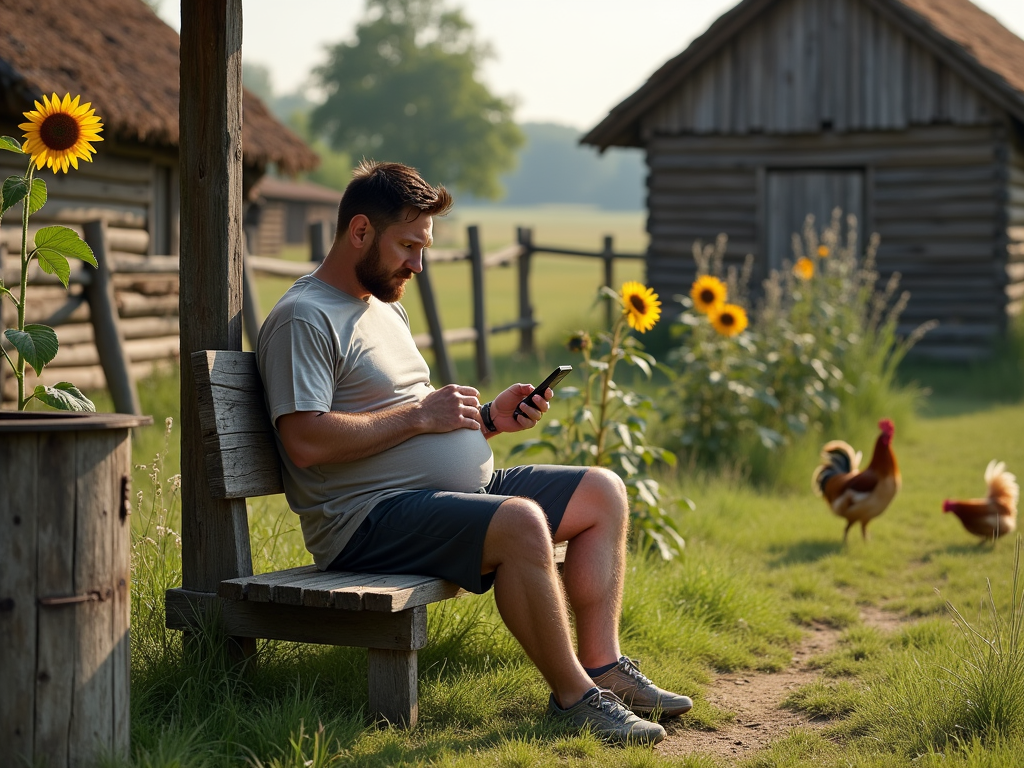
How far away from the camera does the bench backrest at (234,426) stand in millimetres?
3248

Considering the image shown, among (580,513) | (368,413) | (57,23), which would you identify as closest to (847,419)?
Answer: (580,513)

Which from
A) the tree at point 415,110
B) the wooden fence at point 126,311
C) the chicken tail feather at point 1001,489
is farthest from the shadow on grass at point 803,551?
the tree at point 415,110

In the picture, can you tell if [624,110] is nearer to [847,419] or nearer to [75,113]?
[847,419]

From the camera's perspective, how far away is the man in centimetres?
318

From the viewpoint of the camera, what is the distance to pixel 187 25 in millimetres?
3355

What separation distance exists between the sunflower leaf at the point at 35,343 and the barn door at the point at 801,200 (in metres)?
11.7

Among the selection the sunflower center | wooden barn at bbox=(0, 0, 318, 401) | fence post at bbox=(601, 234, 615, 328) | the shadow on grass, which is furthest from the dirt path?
fence post at bbox=(601, 234, 615, 328)

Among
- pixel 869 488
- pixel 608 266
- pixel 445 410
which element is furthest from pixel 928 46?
pixel 445 410

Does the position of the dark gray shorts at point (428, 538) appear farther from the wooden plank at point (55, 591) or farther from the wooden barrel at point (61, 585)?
the wooden plank at point (55, 591)

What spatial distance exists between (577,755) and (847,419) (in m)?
5.64

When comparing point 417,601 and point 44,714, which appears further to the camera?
point 417,601

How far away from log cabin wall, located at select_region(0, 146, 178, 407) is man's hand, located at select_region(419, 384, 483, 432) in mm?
5001

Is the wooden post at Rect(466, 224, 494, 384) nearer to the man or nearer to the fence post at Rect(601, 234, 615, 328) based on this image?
the fence post at Rect(601, 234, 615, 328)

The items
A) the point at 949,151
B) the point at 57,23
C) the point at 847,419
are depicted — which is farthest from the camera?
the point at 949,151
